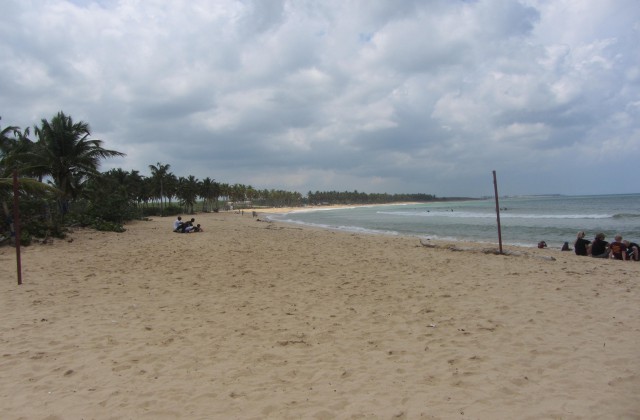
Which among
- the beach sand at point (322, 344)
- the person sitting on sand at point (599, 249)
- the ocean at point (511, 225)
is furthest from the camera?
the ocean at point (511, 225)

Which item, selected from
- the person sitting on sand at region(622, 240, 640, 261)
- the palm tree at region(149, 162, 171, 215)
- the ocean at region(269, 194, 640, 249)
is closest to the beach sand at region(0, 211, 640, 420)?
the person sitting on sand at region(622, 240, 640, 261)

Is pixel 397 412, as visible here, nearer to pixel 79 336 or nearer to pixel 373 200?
pixel 79 336

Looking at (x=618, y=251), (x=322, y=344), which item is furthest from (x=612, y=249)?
(x=322, y=344)

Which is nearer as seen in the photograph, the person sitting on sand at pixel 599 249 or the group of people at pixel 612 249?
the group of people at pixel 612 249

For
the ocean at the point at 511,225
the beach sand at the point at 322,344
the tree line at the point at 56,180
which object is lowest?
the ocean at the point at 511,225

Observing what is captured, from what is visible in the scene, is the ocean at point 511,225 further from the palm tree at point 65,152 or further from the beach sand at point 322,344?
the palm tree at point 65,152

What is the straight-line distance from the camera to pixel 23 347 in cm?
451

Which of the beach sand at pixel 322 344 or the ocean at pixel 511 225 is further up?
the beach sand at pixel 322 344

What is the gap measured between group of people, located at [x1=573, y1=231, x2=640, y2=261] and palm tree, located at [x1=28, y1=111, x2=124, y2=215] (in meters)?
22.7

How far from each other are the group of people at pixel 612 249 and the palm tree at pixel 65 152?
22717 millimetres

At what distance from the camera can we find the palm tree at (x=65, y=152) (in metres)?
19.9

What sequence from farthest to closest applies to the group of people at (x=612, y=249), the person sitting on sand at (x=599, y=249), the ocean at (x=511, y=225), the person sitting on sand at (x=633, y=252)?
the ocean at (x=511, y=225) < the person sitting on sand at (x=599, y=249) < the group of people at (x=612, y=249) < the person sitting on sand at (x=633, y=252)

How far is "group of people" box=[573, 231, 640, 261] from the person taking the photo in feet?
36.9

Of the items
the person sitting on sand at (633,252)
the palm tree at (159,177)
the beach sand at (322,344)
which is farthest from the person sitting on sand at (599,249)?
the palm tree at (159,177)
